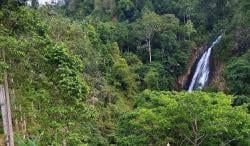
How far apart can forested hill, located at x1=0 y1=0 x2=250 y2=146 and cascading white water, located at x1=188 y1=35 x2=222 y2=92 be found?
0.52m

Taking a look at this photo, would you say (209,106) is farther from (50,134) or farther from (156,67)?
(156,67)

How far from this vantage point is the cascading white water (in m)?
33.2

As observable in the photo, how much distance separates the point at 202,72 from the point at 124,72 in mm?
5925

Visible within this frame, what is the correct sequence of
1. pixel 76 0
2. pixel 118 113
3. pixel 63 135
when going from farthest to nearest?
pixel 76 0, pixel 118 113, pixel 63 135

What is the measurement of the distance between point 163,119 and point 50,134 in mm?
5958

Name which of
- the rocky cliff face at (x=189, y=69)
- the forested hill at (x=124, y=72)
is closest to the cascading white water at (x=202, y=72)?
the forested hill at (x=124, y=72)

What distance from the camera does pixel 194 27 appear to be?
39.1m

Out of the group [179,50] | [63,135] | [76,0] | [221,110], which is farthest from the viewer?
[76,0]

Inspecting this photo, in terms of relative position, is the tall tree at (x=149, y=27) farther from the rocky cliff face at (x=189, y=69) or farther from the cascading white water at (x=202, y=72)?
the cascading white water at (x=202, y=72)

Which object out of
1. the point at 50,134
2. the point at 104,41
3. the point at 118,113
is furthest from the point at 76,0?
the point at 50,134

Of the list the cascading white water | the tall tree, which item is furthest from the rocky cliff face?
the tall tree

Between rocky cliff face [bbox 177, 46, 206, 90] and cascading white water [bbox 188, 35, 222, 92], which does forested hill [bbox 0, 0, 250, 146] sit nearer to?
rocky cliff face [bbox 177, 46, 206, 90]

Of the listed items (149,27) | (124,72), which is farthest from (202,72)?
(149,27)

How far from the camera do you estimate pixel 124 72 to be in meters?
33.4
